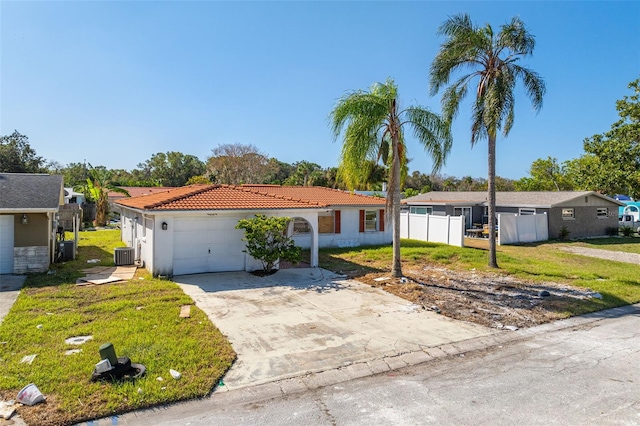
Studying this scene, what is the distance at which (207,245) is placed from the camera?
44.7 feet

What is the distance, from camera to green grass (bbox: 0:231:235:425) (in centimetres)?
519

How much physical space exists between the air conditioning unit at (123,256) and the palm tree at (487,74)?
13074mm

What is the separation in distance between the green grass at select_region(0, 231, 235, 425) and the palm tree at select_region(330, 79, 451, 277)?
21.7ft

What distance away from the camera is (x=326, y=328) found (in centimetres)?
841

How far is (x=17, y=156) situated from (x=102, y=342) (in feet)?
154

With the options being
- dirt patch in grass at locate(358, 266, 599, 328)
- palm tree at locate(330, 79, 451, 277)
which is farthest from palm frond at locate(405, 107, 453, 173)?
dirt patch in grass at locate(358, 266, 599, 328)

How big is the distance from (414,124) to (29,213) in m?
12.8

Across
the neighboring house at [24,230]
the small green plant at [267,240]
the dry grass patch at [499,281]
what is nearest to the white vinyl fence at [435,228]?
the dry grass patch at [499,281]

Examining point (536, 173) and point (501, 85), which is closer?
point (501, 85)

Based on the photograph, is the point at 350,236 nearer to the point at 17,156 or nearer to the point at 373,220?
the point at 373,220

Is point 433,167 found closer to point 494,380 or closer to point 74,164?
point 494,380

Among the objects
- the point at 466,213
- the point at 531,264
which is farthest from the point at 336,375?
the point at 466,213

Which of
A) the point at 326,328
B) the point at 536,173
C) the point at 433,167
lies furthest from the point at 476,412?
the point at 536,173

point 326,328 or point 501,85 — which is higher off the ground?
point 501,85
